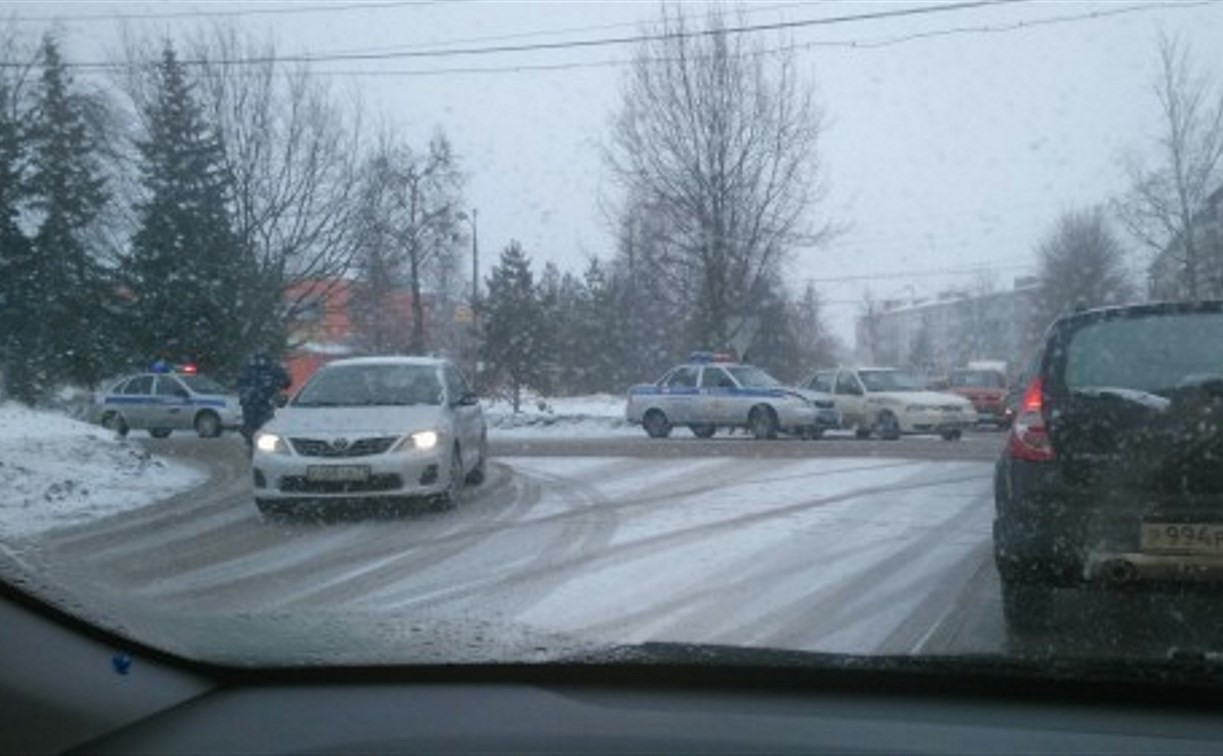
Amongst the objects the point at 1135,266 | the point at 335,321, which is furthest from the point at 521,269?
the point at 1135,266

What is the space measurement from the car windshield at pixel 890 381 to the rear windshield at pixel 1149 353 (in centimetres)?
1976

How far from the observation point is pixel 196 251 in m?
15.5

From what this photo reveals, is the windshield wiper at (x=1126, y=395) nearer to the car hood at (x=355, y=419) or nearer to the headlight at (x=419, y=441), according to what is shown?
the headlight at (x=419, y=441)

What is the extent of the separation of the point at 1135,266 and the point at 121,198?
6988 mm

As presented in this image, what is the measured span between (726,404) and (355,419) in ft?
48.0

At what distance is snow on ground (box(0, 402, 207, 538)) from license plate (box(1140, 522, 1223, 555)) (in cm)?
426

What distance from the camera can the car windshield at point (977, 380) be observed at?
82.1 feet

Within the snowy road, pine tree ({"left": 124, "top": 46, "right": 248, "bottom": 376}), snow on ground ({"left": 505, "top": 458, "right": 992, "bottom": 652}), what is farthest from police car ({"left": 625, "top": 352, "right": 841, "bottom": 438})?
the snowy road

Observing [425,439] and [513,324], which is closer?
[425,439]

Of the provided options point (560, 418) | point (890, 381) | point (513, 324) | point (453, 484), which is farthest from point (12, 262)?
point (513, 324)

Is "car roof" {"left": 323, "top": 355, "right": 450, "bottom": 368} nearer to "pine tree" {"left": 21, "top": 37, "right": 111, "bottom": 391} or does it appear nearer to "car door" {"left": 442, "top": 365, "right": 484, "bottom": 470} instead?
"car door" {"left": 442, "top": 365, "right": 484, "bottom": 470}

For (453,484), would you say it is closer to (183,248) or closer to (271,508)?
(271,508)

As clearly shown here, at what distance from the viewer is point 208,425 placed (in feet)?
79.7

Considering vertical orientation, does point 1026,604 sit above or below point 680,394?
below
